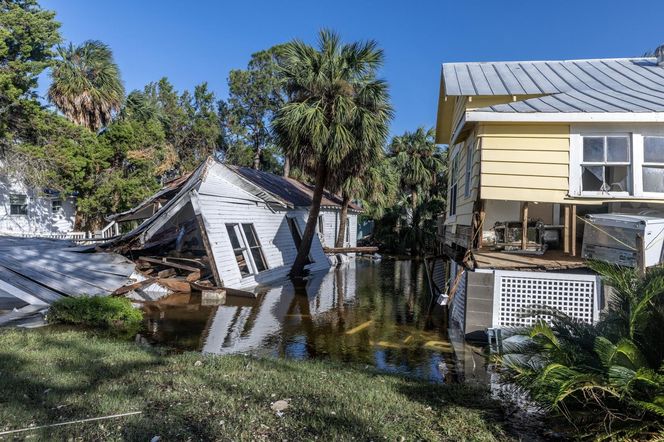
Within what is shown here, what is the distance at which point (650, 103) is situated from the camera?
8.70m

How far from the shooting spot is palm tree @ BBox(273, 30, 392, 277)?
14.3 metres

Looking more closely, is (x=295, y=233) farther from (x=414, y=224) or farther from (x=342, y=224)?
(x=414, y=224)

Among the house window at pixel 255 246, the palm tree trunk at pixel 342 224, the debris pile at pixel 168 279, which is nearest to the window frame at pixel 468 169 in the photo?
the debris pile at pixel 168 279

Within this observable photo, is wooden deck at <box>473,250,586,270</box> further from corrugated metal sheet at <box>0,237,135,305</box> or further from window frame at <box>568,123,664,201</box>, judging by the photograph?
corrugated metal sheet at <box>0,237,135,305</box>

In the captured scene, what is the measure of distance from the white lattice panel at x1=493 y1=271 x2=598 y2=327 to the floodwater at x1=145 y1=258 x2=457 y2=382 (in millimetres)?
1330

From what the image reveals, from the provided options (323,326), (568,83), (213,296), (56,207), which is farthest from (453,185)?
(56,207)

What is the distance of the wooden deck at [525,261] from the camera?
809cm

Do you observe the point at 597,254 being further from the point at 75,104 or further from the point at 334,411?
the point at 75,104

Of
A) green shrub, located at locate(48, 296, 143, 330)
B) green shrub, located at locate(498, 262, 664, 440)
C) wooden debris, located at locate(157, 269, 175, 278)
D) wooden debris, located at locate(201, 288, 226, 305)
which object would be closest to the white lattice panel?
green shrub, located at locate(498, 262, 664, 440)

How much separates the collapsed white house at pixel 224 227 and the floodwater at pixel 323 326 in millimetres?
1250

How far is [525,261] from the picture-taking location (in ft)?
27.6

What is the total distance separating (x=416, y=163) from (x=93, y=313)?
23.7 metres

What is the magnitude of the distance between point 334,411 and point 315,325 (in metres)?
5.58

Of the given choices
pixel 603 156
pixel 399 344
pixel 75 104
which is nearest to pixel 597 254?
pixel 603 156
